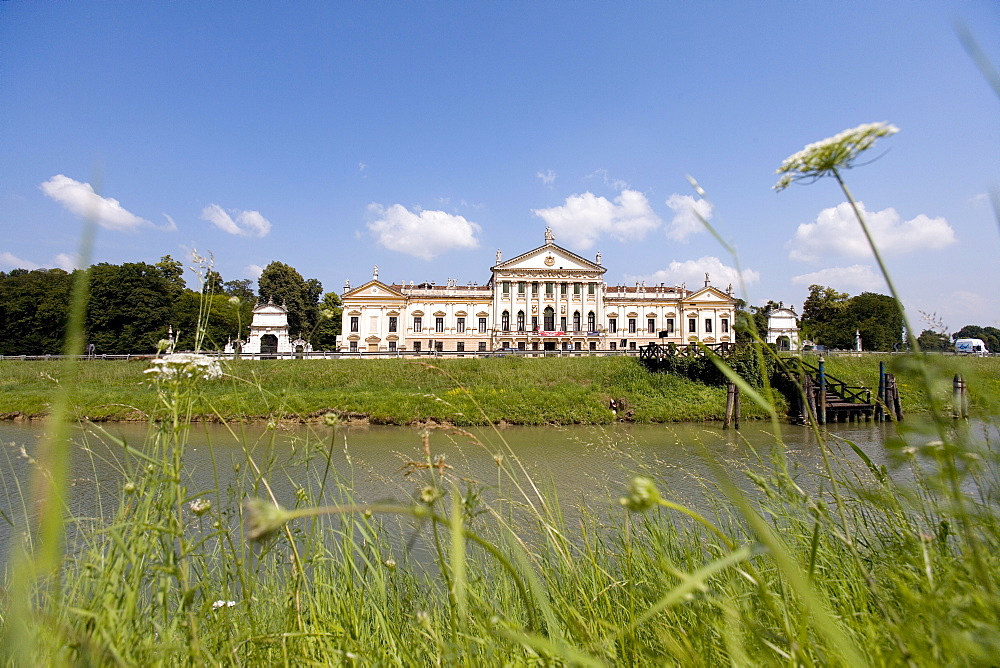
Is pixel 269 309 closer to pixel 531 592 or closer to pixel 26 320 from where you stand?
pixel 26 320

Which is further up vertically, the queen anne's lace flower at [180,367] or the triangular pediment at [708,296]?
the triangular pediment at [708,296]

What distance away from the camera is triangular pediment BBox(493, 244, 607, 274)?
43781mm

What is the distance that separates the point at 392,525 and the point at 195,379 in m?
2.93

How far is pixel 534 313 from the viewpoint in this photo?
43.8m

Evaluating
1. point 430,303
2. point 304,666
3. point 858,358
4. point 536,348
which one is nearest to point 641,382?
point 858,358

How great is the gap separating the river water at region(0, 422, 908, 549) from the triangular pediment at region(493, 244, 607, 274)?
3121 centimetres

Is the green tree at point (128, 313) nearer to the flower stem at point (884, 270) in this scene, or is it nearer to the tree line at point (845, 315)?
the flower stem at point (884, 270)

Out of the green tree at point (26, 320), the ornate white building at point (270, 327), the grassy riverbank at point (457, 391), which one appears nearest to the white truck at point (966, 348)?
the grassy riverbank at point (457, 391)

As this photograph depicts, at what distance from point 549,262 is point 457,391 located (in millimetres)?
31427

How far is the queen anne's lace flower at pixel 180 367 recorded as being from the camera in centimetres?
141

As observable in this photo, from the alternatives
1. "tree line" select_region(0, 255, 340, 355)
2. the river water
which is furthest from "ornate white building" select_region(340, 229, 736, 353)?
the river water

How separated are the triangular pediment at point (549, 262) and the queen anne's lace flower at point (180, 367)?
4243 cm

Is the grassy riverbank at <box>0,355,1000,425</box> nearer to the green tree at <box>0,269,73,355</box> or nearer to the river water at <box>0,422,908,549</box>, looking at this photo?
the river water at <box>0,422,908,549</box>

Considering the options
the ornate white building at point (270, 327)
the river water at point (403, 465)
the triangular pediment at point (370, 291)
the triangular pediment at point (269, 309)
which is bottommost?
the river water at point (403, 465)
